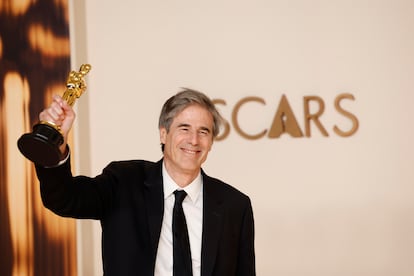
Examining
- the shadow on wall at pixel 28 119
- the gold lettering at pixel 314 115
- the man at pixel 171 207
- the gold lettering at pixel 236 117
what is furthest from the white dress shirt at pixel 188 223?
the gold lettering at pixel 314 115

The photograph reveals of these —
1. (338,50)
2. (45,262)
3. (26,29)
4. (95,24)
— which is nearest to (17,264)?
(45,262)

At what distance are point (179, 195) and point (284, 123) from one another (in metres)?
2.14

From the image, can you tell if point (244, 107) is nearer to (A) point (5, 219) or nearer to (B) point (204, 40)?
(B) point (204, 40)

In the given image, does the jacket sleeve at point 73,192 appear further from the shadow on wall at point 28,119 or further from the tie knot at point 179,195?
the shadow on wall at point 28,119

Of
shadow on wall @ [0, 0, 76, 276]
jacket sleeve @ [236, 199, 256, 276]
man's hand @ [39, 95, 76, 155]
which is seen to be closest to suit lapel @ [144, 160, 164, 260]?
jacket sleeve @ [236, 199, 256, 276]

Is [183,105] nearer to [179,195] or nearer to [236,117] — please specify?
[179,195]

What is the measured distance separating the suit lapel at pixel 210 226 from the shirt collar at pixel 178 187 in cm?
3

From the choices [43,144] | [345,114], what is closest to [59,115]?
[43,144]

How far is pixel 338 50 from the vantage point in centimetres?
411

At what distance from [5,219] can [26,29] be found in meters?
1.11

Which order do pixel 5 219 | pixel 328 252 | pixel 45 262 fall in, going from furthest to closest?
pixel 328 252
pixel 45 262
pixel 5 219

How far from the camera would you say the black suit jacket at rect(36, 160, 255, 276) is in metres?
1.94

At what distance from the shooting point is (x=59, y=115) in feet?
5.30

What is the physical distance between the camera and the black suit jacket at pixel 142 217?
194 cm
